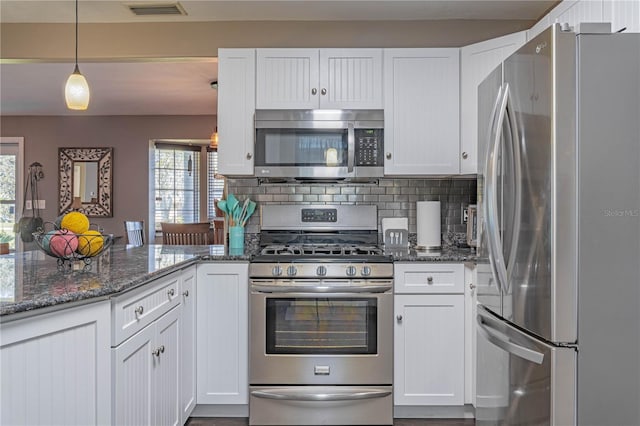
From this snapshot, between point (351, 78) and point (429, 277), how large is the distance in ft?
4.28

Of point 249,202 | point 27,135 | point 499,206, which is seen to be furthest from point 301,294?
point 27,135

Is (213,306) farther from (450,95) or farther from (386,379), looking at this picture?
(450,95)

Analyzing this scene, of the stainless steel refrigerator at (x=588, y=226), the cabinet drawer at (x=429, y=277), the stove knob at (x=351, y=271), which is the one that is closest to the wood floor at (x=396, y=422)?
the cabinet drawer at (x=429, y=277)

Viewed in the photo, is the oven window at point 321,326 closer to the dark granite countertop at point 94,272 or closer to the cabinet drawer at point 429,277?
the cabinet drawer at point 429,277

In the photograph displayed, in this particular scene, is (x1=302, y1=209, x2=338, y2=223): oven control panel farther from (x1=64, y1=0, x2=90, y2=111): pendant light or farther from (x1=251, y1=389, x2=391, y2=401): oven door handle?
(x1=64, y1=0, x2=90, y2=111): pendant light

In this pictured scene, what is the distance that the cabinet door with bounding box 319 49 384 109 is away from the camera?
115 inches

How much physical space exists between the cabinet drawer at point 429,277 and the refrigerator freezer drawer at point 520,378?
48 cm

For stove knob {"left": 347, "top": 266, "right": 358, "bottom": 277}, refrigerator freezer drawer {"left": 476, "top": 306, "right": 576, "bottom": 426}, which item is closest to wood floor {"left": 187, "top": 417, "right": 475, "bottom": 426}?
refrigerator freezer drawer {"left": 476, "top": 306, "right": 576, "bottom": 426}

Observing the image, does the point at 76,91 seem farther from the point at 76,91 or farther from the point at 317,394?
the point at 317,394

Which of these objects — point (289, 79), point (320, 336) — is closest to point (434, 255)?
point (320, 336)

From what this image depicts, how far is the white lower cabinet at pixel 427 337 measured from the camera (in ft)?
8.48

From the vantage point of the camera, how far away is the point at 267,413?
2.54 m

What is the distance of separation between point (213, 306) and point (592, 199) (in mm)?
1904

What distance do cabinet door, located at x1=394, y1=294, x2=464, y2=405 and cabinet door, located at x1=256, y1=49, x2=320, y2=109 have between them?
1349mm
